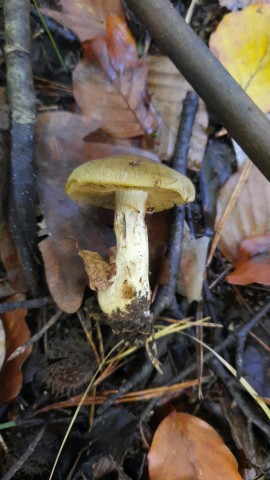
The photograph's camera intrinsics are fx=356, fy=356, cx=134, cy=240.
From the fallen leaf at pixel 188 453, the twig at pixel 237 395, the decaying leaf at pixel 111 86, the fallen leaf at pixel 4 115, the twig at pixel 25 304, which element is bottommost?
the fallen leaf at pixel 188 453

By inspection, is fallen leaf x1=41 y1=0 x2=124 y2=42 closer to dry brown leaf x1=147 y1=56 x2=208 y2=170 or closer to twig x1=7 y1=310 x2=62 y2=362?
dry brown leaf x1=147 y1=56 x2=208 y2=170

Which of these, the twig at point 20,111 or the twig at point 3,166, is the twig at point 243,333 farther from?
the twig at point 3,166

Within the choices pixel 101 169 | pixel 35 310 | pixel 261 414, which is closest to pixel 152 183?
pixel 101 169

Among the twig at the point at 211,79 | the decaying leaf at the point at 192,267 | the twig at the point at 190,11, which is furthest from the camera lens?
the twig at the point at 190,11

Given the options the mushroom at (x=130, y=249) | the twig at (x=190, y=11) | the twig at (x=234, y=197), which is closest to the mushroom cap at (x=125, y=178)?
the mushroom at (x=130, y=249)

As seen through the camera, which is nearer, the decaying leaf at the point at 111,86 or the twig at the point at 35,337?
the twig at the point at 35,337

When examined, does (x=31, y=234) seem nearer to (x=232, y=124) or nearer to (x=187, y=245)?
(x=187, y=245)

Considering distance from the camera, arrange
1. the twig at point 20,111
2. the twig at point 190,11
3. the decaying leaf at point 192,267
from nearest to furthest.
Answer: the twig at point 20,111
the decaying leaf at point 192,267
the twig at point 190,11
